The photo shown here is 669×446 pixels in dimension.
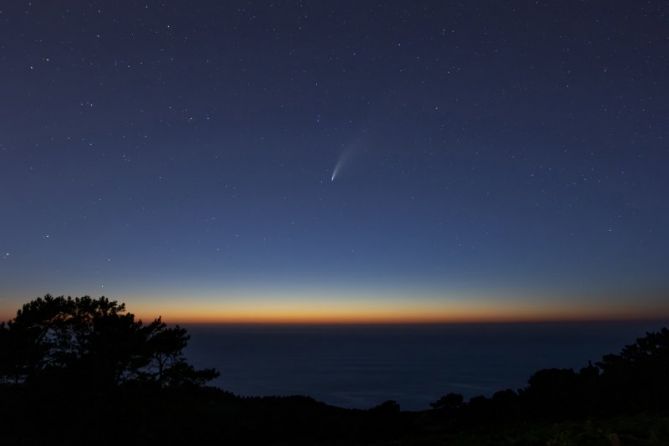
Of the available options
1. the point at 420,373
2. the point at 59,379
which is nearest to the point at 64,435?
the point at 59,379

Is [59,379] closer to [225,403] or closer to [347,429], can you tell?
[347,429]

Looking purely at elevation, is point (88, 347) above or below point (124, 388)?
above

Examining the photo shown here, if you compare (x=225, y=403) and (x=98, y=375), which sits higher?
(x=98, y=375)

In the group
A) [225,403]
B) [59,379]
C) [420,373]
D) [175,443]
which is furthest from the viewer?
[420,373]

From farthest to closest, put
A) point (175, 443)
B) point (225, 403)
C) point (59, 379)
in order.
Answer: point (225, 403) < point (175, 443) < point (59, 379)

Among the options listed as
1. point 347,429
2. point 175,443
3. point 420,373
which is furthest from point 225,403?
point 420,373

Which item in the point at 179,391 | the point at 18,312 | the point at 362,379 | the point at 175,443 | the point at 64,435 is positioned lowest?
the point at 362,379

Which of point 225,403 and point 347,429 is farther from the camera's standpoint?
point 225,403
